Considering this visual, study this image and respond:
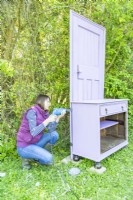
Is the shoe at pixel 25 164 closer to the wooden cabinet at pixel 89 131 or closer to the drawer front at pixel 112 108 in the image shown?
the wooden cabinet at pixel 89 131

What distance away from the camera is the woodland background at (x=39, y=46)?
279 centimetres

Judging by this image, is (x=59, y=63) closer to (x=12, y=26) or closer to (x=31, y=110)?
(x=12, y=26)

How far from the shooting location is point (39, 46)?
299cm

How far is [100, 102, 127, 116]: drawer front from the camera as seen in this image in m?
2.38

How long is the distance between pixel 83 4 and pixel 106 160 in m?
2.46

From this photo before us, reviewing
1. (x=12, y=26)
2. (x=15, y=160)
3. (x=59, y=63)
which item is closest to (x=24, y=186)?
(x=15, y=160)

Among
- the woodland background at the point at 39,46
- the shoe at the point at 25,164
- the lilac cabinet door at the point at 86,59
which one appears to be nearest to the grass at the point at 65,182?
the shoe at the point at 25,164

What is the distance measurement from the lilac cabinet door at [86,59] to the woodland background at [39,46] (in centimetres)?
33

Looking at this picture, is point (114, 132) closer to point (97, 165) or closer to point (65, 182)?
point (97, 165)

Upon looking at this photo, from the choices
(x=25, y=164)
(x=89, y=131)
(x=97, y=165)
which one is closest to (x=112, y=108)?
(x=89, y=131)

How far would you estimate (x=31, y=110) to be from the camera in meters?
2.27

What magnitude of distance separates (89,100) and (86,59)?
58cm

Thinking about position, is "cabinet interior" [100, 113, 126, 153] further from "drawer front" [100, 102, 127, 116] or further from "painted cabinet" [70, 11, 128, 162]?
"drawer front" [100, 102, 127, 116]

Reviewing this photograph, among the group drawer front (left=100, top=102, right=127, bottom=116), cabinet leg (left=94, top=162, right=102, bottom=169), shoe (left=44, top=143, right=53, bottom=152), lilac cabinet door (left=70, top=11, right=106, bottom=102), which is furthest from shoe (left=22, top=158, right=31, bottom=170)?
drawer front (left=100, top=102, right=127, bottom=116)
